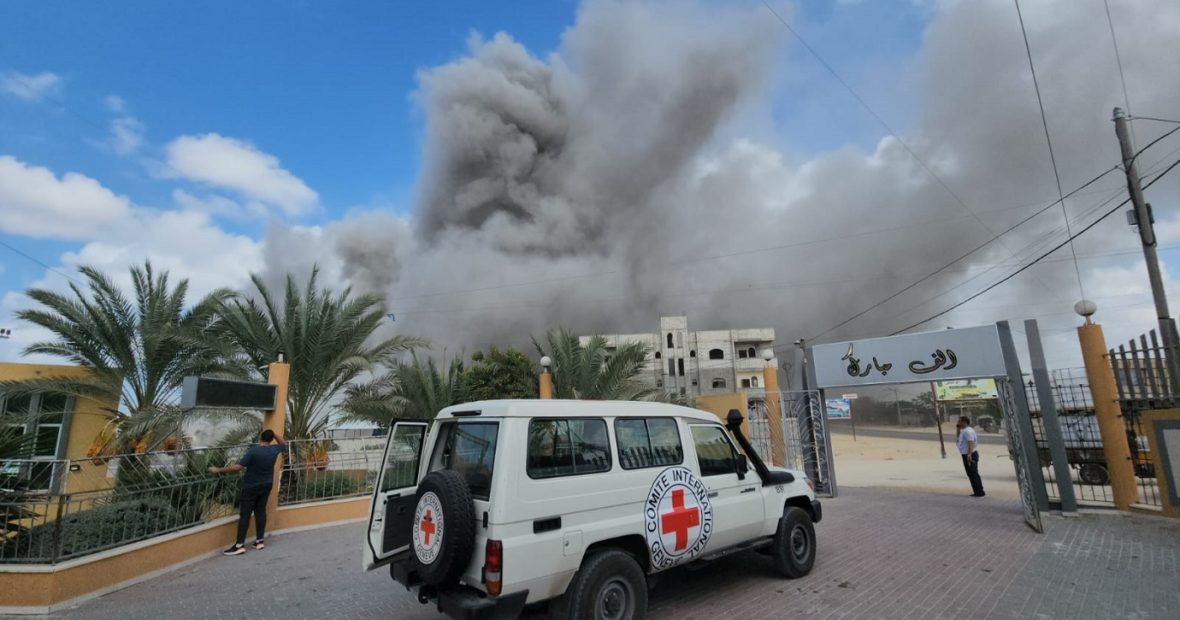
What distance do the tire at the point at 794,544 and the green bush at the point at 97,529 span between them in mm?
6783

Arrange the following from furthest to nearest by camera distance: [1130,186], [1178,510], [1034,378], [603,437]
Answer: [1130,186], [1034,378], [1178,510], [603,437]

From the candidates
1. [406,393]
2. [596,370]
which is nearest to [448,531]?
[406,393]

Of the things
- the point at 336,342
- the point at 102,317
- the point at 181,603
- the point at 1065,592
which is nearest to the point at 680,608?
the point at 1065,592

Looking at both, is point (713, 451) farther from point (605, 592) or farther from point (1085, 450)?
point (1085, 450)

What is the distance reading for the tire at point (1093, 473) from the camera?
11170mm

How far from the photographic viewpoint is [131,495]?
6074 millimetres

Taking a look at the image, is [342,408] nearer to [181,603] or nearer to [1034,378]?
[181,603]

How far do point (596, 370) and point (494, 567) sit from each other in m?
11.4

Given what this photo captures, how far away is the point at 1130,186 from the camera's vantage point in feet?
33.2

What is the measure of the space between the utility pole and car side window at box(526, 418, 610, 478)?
11.6 m

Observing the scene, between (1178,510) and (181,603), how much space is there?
1221 centimetres

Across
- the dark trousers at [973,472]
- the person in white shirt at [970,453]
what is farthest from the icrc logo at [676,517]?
the dark trousers at [973,472]

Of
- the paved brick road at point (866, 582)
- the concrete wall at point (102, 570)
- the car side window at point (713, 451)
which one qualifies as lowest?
the paved brick road at point (866, 582)

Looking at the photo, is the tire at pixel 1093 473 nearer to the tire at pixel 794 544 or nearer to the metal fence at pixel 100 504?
the tire at pixel 794 544
